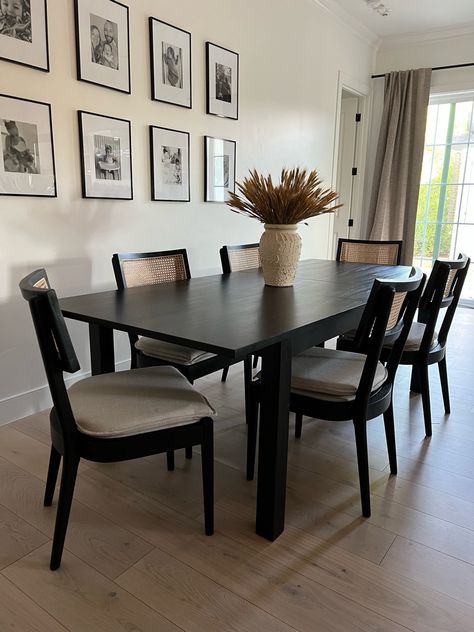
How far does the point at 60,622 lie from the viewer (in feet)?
3.94

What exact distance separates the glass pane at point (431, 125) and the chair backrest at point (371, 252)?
8.41 ft

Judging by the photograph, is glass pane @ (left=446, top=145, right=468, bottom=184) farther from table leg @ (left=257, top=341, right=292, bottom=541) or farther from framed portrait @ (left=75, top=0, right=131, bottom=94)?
table leg @ (left=257, top=341, right=292, bottom=541)

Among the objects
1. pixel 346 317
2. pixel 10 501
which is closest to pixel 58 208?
pixel 10 501

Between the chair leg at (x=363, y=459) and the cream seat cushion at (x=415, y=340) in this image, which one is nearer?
the chair leg at (x=363, y=459)

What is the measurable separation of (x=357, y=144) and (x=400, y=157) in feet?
1.73

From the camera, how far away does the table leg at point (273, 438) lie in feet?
4.60

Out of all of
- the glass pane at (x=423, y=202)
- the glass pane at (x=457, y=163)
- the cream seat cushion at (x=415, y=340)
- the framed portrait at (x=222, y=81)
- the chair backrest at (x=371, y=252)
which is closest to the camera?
the cream seat cushion at (x=415, y=340)

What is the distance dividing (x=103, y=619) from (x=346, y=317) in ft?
3.90

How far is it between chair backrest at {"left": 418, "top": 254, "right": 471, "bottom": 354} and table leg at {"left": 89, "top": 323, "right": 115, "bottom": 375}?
1.42 metres

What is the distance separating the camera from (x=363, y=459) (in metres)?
1.62

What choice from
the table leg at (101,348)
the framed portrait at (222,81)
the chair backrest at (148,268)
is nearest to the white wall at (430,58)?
the framed portrait at (222,81)

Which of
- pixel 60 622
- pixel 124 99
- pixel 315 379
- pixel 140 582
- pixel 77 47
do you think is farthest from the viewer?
pixel 124 99

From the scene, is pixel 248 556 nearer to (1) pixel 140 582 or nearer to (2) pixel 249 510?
(2) pixel 249 510

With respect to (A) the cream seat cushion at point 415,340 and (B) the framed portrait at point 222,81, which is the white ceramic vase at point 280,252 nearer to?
(A) the cream seat cushion at point 415,340
